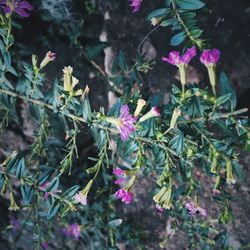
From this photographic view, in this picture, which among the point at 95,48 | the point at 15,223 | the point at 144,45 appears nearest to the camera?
the point at 95,48

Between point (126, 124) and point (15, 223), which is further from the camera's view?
point (15, 223)

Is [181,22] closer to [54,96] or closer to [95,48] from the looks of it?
[54,96]

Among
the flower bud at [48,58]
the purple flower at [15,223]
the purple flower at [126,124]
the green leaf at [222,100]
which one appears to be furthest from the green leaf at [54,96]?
the purple flower at [15,223]

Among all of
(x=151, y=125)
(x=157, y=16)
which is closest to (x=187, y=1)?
(x=157, y=16)

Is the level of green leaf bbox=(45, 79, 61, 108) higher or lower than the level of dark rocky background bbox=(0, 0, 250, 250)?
higher

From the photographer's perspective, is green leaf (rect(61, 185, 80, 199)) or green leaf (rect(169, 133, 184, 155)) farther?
green leaf (rect(61, 185, 80, 199))

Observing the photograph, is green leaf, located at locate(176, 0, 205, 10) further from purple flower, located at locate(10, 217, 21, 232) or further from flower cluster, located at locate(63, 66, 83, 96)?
purple flower, located at locate(10, 217, 21, 232)

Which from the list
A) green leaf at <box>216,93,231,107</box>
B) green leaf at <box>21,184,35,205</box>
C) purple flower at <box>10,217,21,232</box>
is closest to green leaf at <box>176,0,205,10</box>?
green leaf at <box>216,93,231,107</box>

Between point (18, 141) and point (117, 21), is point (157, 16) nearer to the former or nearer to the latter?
point (117, 21)

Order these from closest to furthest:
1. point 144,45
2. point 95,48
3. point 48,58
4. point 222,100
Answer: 1. point 222,100
2. point 48,58
3. point 95,48
4. point 144,45

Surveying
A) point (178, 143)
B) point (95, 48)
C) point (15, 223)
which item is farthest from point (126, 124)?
point (15, 223)

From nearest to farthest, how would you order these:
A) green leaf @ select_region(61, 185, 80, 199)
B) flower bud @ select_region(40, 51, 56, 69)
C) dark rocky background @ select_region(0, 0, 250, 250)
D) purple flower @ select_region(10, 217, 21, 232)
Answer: flower bud @ select_region(40, 51, 56, 69) → green leaf @ select_region(61, 185, 80, 199) → dark rocky background @ select_region(0, 0, 250, 250) → purple flower @ select_region(10, 217, 21, 232)

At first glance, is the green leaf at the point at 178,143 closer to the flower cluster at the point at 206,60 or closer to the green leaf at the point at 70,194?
the flower cluster at the point at 206,60

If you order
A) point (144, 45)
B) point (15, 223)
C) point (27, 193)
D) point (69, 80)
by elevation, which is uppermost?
point (69, 80)
